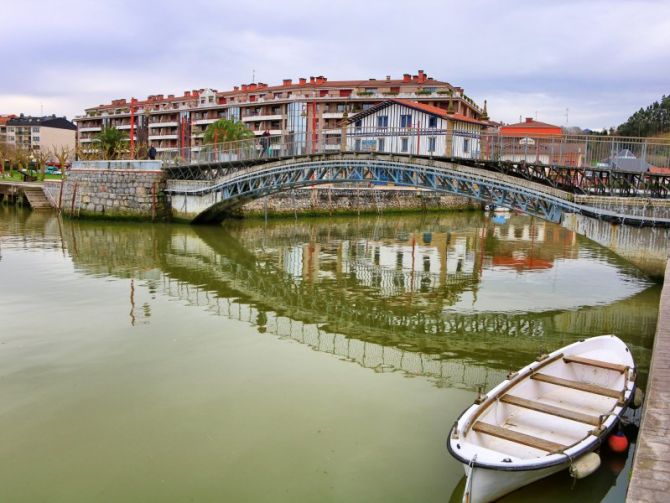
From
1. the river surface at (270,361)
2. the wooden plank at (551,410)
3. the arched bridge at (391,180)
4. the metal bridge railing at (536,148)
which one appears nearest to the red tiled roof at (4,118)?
the arched bridge at (391,180)

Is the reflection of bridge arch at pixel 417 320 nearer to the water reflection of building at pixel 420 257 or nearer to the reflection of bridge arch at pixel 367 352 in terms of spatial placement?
the reflection of bridge arch at pixel 367 352

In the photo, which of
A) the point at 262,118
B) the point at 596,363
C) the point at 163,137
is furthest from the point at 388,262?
the point at 163,137

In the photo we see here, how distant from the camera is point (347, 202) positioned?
45625 millimetres

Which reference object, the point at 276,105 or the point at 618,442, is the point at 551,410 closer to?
the point at 618,442

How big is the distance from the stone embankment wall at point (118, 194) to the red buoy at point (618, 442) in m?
30.4

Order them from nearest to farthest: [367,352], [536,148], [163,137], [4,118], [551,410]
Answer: [551,410]
[367,352]
[536,148]
[163,137]
[4,118]

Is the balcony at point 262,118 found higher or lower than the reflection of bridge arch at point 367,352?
higher

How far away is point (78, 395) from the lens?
8.76 metres

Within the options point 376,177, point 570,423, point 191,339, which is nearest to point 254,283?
point 191,339

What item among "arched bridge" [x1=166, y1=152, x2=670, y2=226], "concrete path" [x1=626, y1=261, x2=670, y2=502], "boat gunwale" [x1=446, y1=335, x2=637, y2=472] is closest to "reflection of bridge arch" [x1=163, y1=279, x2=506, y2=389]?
"boat gunwale" [x1=446, y1=335, x2=637, y2=472]

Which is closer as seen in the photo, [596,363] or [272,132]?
[596,363]

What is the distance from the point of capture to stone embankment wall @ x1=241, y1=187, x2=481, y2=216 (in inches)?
1602

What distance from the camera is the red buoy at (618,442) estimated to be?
693cm

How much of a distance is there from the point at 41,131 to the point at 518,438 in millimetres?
127678
